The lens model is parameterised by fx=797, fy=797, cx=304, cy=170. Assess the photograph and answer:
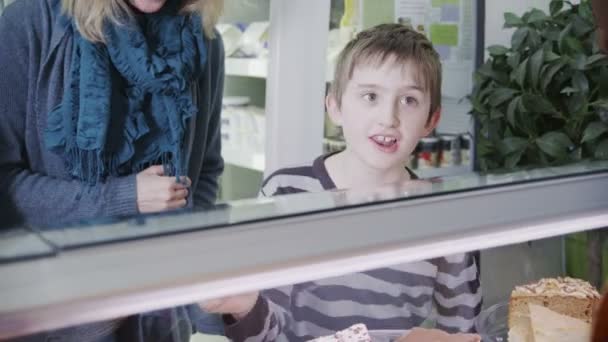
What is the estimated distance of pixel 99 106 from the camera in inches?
57.5

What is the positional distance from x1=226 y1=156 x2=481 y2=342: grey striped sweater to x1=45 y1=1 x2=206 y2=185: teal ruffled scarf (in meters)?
0.50

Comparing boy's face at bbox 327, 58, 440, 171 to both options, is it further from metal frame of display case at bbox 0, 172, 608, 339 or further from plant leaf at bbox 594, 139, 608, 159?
plant leaf at bbox 594, 139, 608, 159

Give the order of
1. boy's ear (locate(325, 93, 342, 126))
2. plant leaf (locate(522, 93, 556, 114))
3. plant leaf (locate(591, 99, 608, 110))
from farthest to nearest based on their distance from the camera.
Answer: plant leaf (locate(522, 93, 556, 114))
plant leaf (locate(591, 99, 608, 110))
boy's ear (locate(325, 93, 342, 126))

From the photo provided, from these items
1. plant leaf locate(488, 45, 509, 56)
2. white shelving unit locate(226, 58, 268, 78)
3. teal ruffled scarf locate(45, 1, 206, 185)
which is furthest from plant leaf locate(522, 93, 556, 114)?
teal ruffled scarf locate(45, 1, 206, 185)

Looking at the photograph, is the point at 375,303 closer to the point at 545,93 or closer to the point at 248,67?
the point at 545,93

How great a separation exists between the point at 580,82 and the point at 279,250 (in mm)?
2105

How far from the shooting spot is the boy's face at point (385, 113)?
160 centimetres

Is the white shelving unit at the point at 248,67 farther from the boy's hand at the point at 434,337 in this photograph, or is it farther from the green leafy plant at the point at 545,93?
the boy's hand at the point at 434,337

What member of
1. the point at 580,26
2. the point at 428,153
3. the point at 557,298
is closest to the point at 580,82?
the point at 580,26

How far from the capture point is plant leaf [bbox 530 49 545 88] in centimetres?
270

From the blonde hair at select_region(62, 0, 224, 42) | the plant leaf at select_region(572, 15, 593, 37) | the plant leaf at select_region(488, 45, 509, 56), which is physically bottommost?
the plant leaf at select_region(488, 45, 509, 56)

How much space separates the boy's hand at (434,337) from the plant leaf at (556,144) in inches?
51.1

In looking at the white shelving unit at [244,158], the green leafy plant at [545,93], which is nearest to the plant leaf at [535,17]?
the green leafy plant at [545,93]

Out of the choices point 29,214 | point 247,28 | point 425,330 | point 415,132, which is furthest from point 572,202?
point 247,28
